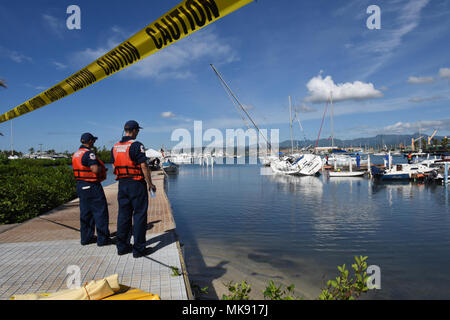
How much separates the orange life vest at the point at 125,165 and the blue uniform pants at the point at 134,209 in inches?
4.2

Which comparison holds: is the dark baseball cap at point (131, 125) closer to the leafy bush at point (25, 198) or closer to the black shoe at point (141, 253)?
the black shoe at point (141, 253)

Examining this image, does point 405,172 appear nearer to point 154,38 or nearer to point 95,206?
point 95,206

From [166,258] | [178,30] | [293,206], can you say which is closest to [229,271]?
[166,258]

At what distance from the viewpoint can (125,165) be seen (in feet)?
15.6

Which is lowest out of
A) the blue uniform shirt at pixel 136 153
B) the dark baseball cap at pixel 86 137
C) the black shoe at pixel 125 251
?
the black shoe at pixel 125 251

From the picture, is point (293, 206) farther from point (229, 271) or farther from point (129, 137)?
point (129, 137)

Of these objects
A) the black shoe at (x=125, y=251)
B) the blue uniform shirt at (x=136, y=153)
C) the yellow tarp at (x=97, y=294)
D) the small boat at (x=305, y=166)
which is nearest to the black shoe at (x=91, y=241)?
the black shoe at (x=125, y=251)

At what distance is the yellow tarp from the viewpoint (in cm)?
278

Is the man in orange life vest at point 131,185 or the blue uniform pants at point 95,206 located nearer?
the man in orange life vest at point 131,185

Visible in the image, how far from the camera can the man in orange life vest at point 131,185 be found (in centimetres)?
475

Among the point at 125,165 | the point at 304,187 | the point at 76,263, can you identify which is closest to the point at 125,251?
the point at 76,263

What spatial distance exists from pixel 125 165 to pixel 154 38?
7.76 feet
